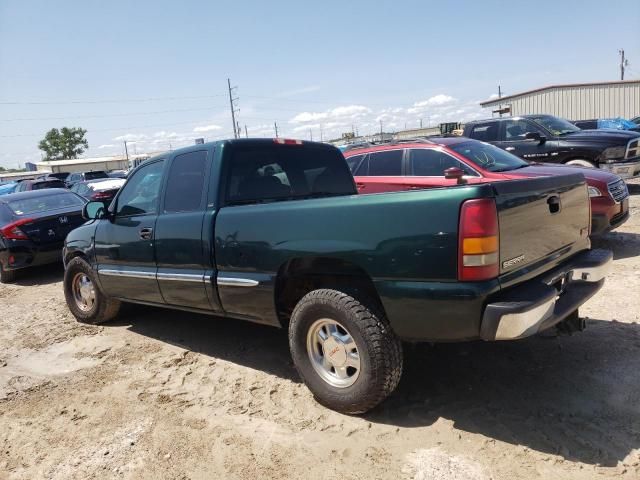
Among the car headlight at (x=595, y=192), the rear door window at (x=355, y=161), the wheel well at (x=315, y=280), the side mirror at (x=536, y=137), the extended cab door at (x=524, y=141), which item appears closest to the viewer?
the wheel well at (x=315, y=280)

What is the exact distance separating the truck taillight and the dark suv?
7.64 metres

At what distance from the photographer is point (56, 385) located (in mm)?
4109

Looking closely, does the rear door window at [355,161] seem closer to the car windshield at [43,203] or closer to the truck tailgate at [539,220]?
the truck tailgate at [539,220]

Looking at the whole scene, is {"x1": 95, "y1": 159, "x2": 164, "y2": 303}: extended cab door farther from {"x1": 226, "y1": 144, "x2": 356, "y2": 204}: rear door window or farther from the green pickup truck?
{"x1": 226, "y1": 144, "x2": 356, "y2": 204}: rear door window

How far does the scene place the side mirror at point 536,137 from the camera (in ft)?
30.9

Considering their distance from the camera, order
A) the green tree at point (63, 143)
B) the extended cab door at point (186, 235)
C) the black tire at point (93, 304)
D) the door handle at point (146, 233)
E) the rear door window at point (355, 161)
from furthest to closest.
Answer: the green tree at point (63, 143) < the rear door window at point (355, 161) < the black tire at point (93, 304) < the door handle at point (146, 233) < the extended cab door at point (186, 235)

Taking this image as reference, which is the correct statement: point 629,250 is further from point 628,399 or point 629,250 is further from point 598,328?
point 628,399

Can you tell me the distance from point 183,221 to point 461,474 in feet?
9.09

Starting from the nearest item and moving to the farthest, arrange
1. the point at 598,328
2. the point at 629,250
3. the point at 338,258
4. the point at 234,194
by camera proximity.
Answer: the point at 338,258
the point at 234,194
the point at 598,328
the point at 629,250

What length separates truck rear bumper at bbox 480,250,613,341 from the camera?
2.59m

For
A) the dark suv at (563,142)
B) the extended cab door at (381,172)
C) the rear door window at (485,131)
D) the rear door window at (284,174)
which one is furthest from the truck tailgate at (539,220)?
the rear door window at (485,131)

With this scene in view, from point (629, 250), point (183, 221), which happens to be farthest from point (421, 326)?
point (629, 250)

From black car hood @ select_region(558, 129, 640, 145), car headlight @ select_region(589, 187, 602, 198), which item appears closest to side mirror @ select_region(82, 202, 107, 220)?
car headlight @ select_region(589, 187, 602, 198)

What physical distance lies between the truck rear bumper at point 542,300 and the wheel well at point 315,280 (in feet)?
2.31
